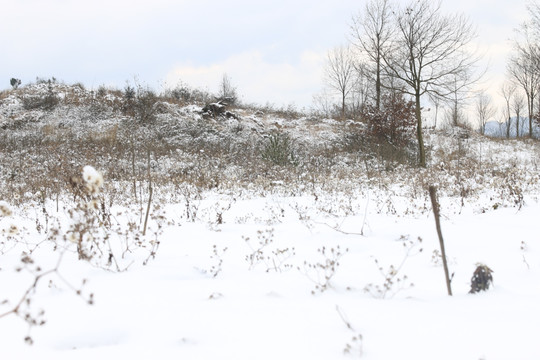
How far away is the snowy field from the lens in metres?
1.57

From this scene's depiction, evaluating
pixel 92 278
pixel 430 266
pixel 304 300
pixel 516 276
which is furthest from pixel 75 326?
pixel 516 276

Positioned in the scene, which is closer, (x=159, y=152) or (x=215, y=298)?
(x=215, y=298)

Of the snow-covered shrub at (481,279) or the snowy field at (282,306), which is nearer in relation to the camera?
the snowy field at (282,306)

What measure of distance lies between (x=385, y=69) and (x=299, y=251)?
13967 mm

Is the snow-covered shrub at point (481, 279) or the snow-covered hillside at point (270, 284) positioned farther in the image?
the snow-covered shrub at point (481, 279)

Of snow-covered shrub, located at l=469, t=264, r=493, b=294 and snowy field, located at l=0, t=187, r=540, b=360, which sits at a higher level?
snow-covered shrub, located at l=469, t=264, r=493, b=294

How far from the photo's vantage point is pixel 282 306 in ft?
6.80

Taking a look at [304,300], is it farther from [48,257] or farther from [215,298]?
[48,257]

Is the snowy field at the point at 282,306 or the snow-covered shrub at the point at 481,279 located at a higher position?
the snow-covered shrub at the point at 481,279

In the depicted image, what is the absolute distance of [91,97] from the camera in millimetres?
22328

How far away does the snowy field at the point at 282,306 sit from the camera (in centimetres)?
157

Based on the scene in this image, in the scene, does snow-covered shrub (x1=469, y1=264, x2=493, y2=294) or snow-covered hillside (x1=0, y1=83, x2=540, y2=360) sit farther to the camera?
snow-covered shrub (x1=469, y1=264, x2=493, y2=294)

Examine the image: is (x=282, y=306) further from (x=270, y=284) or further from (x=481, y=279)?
(x=481, y=279)

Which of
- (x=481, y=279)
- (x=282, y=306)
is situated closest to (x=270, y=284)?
(x=282, y=306)
